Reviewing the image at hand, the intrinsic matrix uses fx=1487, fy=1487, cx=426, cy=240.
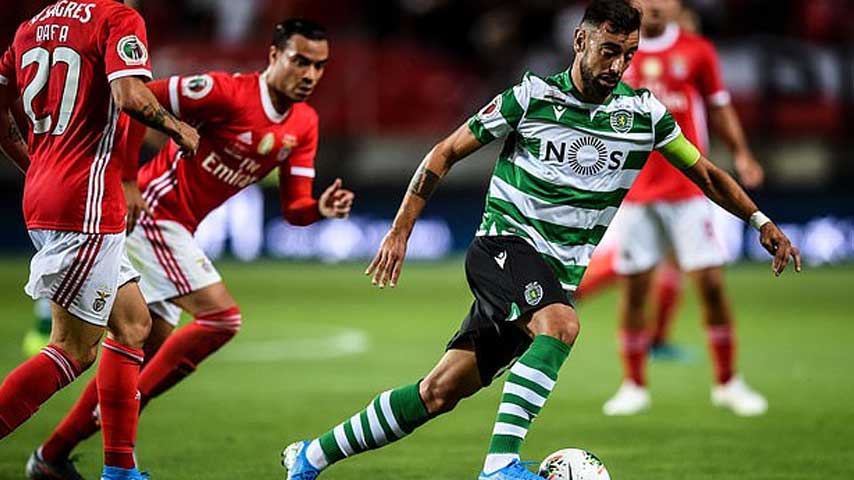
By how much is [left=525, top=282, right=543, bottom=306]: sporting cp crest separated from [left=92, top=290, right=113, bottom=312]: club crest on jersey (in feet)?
5.27

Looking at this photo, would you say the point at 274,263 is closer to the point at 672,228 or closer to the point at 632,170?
the point at 672,228

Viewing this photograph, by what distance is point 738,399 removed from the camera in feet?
28.8

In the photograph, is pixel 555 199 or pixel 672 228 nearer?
pixel 555 199

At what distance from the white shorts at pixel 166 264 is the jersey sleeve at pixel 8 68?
119cm

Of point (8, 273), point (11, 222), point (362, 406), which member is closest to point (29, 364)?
point (362, 406)

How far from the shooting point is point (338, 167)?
746 inches

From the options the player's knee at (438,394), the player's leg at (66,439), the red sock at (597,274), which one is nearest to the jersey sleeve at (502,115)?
the player's knee at (438,394)

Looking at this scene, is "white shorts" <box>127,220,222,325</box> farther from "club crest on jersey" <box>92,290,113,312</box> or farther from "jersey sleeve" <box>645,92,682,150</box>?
"jersey sleeve" <box>645,92,682,150</box>

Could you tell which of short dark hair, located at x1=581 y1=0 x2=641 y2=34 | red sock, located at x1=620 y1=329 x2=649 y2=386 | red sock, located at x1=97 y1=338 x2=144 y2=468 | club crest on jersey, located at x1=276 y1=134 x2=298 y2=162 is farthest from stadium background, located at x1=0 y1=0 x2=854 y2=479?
short dark hair, located at x1=581 y1=0 x2=641 y2=34

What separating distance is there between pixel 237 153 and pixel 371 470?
1610mm

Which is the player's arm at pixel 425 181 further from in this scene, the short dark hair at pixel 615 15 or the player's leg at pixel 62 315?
the player's leg at pixel 62 315

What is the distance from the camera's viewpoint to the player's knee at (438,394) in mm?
5734

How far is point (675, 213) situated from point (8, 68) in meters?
4.60

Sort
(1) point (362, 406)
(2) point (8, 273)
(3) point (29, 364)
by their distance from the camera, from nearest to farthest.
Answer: (3) point (29, 364)
(1) point (362, 406)
(2) point (8, 273)
